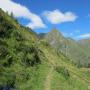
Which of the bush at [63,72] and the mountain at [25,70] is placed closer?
the mountain at [25,70]

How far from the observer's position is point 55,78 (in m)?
79.5

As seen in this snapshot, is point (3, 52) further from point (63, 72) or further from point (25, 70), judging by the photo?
point (63, 72)

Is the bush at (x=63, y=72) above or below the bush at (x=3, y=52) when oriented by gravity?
below

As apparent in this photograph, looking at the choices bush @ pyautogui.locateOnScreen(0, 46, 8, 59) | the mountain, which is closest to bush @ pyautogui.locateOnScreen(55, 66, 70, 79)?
the mountain

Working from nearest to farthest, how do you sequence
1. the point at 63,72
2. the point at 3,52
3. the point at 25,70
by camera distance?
the point at 25,70 → the point at 3,52 → the point at 63,72

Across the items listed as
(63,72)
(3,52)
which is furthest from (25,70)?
(63,72)

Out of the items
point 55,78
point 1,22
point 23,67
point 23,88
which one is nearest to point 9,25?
point 1,22

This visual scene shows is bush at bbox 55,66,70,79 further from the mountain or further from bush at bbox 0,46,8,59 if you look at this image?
bush at bbox 0,46,8,59

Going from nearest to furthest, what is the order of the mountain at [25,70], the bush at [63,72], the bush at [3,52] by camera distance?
the mountain at [25,70], the bush at [3,52], the bush at [63,72]

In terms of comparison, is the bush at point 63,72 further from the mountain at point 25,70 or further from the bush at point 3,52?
the bush at point 3,52

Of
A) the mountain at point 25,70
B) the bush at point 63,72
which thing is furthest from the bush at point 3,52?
the bush at point 63,72

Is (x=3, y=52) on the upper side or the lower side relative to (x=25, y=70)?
upper

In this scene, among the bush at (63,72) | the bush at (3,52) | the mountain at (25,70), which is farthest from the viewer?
the bush at (63,72)

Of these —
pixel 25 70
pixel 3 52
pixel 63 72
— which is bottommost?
pixel 63 72
